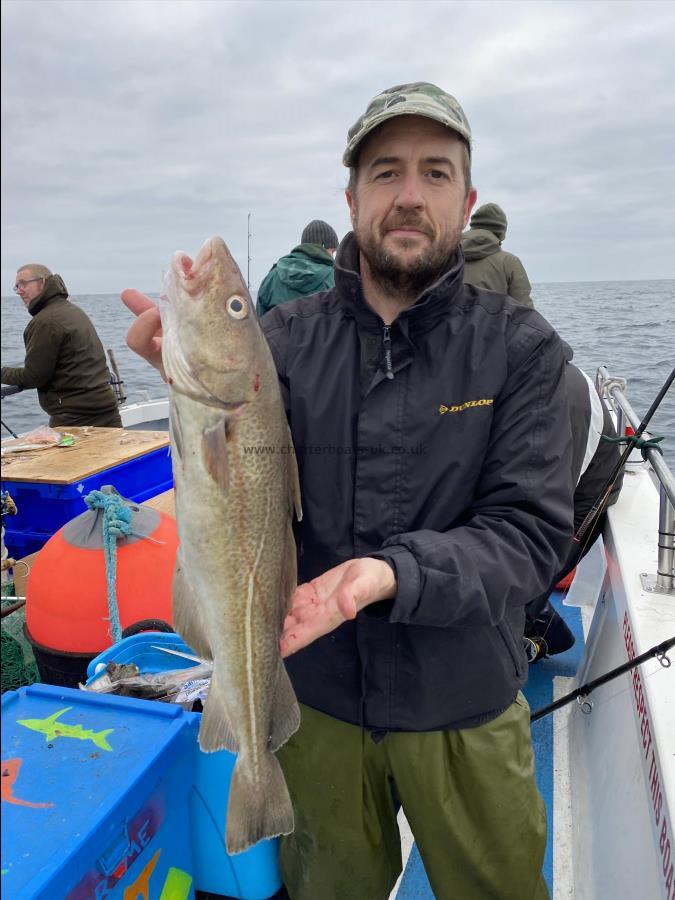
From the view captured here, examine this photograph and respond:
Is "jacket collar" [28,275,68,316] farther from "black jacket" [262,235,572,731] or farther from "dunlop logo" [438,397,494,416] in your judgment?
"dunlop logo" [438,397,494,416]

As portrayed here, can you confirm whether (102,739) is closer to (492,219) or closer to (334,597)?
(334,597)

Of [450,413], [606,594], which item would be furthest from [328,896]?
[606,594]

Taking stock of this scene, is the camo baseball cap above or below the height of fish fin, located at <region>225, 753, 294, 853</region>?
above

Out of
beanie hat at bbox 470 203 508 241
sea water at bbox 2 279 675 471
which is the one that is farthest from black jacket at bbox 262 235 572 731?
beanie hat at bbox 470 203 508 241

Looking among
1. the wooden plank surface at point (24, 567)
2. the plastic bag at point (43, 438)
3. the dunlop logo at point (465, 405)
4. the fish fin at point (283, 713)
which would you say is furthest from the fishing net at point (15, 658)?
the dunlop logo at point (465, 405)

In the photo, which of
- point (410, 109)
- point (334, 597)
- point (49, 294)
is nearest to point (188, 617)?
point (334, 597)

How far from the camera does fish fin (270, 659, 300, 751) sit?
2.08 metres

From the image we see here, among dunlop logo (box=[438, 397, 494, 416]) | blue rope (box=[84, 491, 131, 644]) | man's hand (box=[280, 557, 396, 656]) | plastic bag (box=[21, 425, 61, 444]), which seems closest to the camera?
man's hand (box=[280, 557, 396, 656])

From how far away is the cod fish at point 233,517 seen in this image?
1.98 metres

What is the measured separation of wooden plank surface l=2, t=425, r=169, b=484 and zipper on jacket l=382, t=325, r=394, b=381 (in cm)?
400

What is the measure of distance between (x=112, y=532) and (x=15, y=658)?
1.74 meters

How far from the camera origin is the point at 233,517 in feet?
6.59

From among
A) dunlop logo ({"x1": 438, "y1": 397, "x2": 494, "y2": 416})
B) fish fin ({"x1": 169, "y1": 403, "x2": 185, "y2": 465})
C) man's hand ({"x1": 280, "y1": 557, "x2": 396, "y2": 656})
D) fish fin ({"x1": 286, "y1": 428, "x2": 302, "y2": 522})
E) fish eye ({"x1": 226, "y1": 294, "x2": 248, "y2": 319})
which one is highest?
fish eye ({"x1": 226, "y1": 294, "x2": 248, "y2": 319})

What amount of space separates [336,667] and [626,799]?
1492 millimetres
